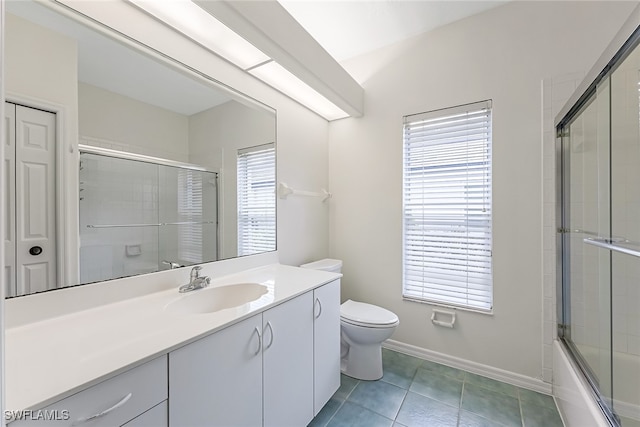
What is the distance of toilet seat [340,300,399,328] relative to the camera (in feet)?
5.98

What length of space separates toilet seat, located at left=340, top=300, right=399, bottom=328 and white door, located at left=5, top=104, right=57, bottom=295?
1.60m

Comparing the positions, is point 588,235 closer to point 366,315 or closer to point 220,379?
point 366,315

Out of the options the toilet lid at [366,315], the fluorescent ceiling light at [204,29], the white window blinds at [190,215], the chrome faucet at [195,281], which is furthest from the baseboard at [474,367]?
the fluorescent ceiling light at [204,29]

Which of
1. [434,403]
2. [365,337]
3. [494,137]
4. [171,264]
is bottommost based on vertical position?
[434,403]

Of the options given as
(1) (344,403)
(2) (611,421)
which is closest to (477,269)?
(2) (611,421)

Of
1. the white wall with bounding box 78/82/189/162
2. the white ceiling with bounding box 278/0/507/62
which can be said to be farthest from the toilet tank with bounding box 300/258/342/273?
the white ceiling with bounding box 278/0/507/62

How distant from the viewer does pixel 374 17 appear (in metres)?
A: 2.04

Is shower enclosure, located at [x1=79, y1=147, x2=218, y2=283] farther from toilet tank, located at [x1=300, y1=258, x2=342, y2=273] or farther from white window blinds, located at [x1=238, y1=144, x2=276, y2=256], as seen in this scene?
toilet tank, located at [x1=300, y1=258, x2=342, y2=273]

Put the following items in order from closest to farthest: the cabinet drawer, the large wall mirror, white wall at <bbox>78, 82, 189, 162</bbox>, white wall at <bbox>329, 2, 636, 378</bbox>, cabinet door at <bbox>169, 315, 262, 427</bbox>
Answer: the cabinet drawer
cabinet door at <bbox>169, 315, 262, 427</bbox>
the large wall mirror
white wall at <bbox>78, 82, 189, 162</bbox>
white wall at <bbox>329, 2, 636, 378</bbox>

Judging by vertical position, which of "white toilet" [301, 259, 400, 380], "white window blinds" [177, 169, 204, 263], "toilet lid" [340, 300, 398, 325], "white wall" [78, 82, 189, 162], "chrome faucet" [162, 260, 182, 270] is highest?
"white wall" [78, 82, 189, 162]

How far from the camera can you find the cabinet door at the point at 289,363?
1183 millimetres

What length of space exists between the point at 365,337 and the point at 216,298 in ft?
3.46

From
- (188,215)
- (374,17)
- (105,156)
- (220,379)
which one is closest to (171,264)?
(188,215)

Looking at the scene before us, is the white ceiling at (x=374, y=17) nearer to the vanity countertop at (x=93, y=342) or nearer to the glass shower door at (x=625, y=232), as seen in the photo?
the glass shower door at (x=625, y=232)
